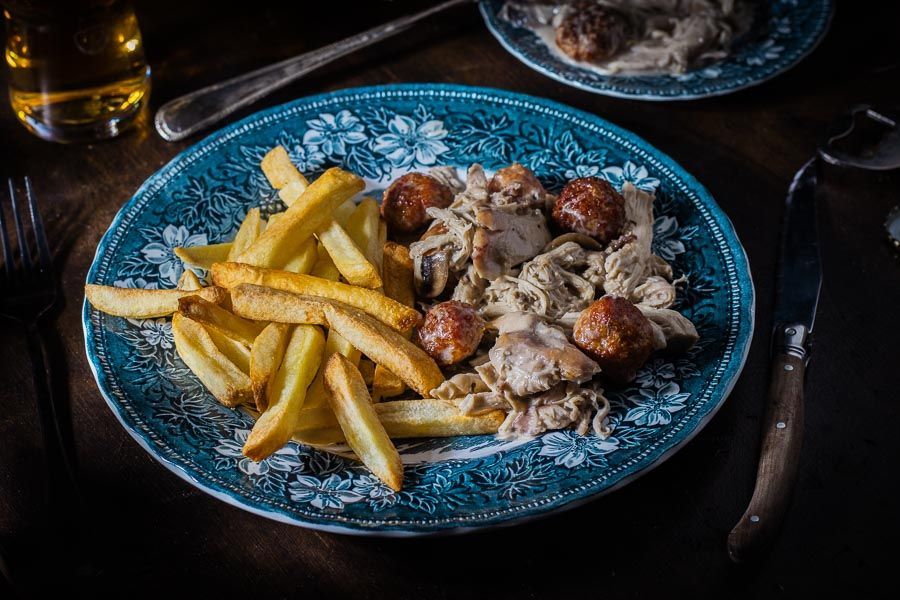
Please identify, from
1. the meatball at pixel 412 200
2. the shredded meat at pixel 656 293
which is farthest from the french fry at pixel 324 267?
the shredded meat at pixel 656 293

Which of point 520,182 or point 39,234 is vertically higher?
point 520,182

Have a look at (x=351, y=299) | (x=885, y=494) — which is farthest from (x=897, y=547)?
(x=351, y=299)

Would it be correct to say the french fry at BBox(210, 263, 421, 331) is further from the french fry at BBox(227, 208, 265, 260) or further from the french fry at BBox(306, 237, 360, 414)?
the french fry at BBox(227, 208, 265, 260)

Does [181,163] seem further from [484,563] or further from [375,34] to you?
[484,563]

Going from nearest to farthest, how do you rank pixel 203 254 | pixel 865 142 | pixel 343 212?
pixel 203 254
pixel 343 212
pixel 865 142

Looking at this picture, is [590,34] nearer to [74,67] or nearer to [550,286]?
[550,286]

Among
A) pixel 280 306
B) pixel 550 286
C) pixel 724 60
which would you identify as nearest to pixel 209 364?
pixel 280 306

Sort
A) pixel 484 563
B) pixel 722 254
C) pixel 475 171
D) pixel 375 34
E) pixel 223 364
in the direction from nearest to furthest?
pixel 484 563
pixel 223 364
pixel 722 254
pixel 475 171
pixel 375 34
